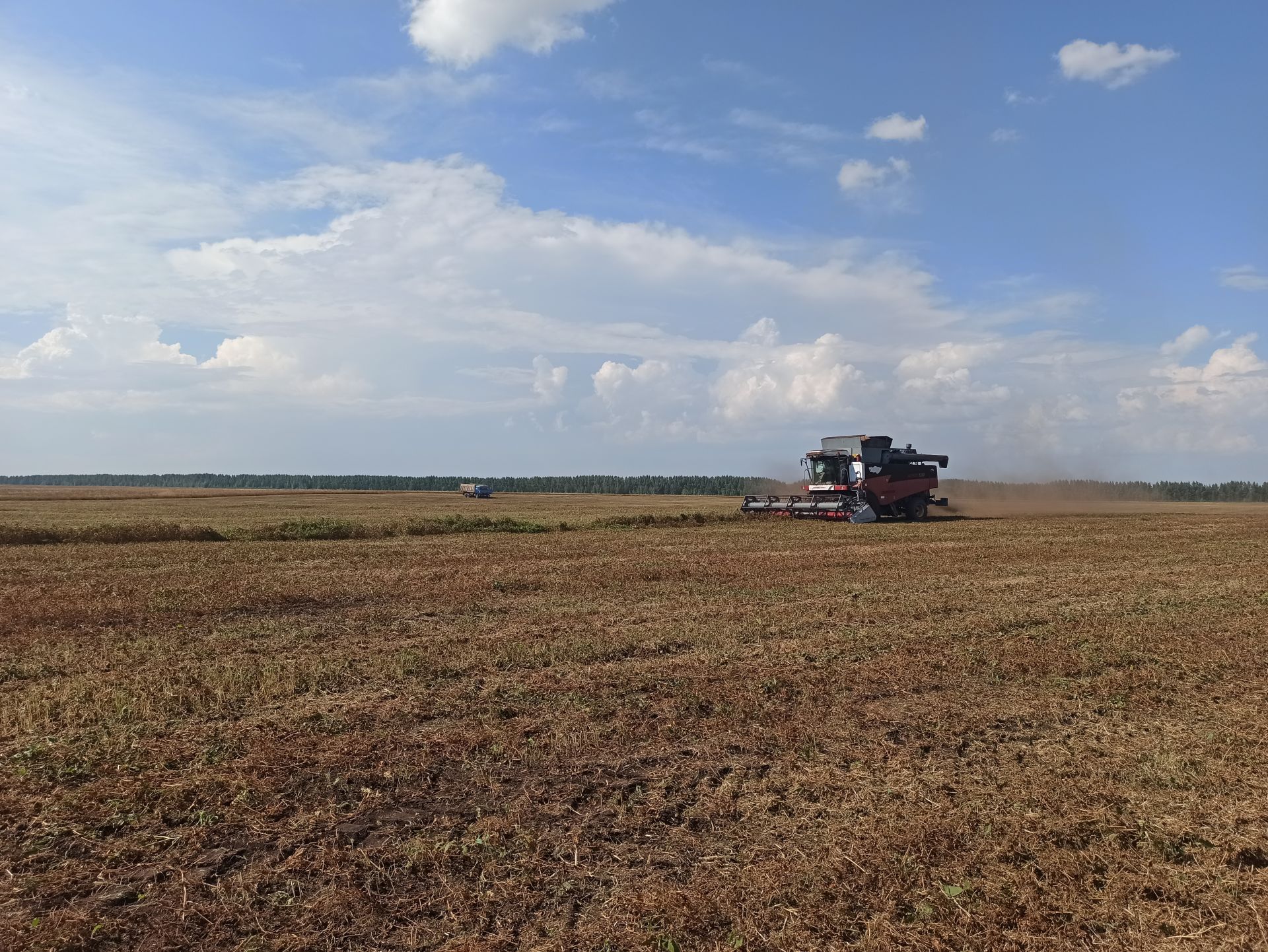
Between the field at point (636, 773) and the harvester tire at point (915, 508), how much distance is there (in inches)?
907

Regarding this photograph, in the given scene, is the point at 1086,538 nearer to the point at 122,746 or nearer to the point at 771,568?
the point at 771,568

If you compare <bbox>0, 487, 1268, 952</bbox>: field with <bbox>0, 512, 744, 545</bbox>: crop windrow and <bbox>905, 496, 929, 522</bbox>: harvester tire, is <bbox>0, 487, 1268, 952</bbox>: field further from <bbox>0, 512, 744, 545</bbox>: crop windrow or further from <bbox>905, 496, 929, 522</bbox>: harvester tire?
<bbox>905, 496, 929, 522</bbox>: harvester tire

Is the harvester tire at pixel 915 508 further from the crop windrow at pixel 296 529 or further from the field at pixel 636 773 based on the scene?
the field at pixel 636 773

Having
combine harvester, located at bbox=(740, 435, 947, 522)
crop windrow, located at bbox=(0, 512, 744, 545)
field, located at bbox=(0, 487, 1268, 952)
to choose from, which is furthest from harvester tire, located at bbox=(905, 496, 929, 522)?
field, located at bbox=(0, 487, 1268, 952)

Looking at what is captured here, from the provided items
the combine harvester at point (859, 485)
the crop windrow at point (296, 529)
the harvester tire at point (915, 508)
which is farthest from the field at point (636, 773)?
the harvester tire at point (915, 508)

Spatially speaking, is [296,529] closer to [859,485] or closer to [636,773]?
[859,485]

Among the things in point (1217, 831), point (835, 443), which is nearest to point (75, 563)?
point (1217, 831)

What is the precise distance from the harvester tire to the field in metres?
23.0

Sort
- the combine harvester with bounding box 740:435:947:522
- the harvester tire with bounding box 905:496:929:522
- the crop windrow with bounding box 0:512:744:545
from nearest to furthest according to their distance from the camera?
the crop windrow with bounding box 0:512:744:545 → the combine harvester with bounding box 740:435:947:522 → the harvester tire with bounding box 905:496:929:522

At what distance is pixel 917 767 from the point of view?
616 centimetres

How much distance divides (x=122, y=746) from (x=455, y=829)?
127 inches

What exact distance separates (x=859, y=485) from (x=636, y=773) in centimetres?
3004

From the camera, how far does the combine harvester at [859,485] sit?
34.5 metres

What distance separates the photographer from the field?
414cm
